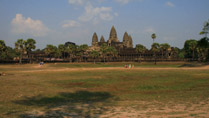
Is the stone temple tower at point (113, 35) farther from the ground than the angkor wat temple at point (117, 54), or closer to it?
farther from the ground

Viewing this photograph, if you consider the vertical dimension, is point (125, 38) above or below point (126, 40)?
above

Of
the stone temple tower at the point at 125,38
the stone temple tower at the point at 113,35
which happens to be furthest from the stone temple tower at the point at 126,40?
the stone temple tower at the point at 113,35

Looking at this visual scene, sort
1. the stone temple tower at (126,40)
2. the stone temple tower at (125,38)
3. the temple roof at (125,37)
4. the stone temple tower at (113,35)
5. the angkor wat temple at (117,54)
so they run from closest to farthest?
the angkor wat temple at (117,54), the stone temple tower at (113,35), the stone temple tower at (126,40), the stone temple tower at (125,38), the temple roof at (125,37)

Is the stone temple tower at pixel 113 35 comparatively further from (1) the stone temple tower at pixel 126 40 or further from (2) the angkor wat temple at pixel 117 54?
(1) the stone temple tower at pixel 126 40

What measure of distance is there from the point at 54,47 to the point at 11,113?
328ft

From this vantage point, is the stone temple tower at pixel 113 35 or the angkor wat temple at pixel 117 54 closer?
the angkor wat temple at pixel 117 54

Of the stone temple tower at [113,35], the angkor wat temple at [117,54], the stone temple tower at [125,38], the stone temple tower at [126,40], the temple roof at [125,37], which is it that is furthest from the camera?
the temple roof at [125,37]

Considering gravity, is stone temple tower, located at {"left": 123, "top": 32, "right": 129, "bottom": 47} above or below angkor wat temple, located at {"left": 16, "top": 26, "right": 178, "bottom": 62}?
above

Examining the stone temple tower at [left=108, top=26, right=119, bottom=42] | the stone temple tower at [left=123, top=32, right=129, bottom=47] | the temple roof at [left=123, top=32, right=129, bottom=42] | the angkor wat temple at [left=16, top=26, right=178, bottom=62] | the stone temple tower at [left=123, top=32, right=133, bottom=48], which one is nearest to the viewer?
the angkor wat temple at [left=16, top=26, right=178, bottom=62]

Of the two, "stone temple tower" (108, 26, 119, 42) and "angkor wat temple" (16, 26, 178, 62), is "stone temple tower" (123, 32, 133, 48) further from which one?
"stone temple tower" (108, 26, 119, 42)

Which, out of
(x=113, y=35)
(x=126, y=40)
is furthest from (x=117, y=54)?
(x=126, y=40)

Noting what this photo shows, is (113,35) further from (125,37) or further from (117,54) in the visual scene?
(117,54)

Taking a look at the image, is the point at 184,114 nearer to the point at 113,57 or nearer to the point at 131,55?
the point at 113,57

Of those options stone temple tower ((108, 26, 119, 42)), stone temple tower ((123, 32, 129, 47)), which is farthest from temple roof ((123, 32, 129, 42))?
stone temple tower ((108, 26, 119, 42))
